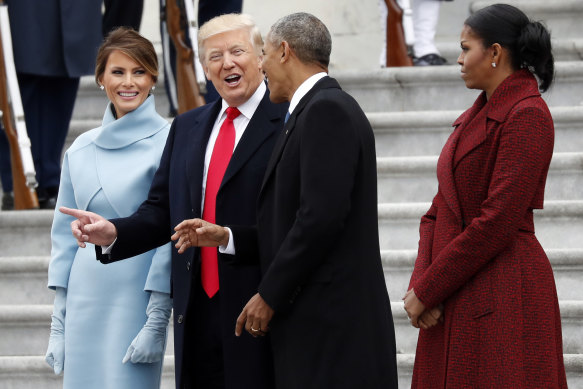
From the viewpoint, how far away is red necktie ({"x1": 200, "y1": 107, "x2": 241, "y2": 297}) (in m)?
3.03

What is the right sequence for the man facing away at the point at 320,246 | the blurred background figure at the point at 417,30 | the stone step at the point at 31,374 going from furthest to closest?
the blurred background figure at the point at 417,30 < the stone step at the point at 31,374 < the man facing away at the point at 320,246

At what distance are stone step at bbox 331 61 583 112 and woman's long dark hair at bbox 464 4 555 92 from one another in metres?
2.56

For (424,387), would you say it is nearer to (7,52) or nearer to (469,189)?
(469,189)

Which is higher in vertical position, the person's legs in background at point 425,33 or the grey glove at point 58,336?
the person's legs in background at point 425,33

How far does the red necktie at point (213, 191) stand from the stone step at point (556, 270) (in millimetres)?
1421

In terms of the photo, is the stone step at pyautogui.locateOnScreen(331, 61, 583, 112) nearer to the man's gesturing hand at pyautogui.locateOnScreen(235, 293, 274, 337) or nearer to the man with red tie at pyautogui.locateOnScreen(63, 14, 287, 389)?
the man with red tie at pyautogui.locateOnScreen(63, 14, 287, 389)

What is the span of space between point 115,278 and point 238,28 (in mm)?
818

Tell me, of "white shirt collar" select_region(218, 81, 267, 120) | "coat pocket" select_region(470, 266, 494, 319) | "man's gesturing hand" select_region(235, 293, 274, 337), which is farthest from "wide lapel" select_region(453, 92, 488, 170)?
"man's gesturing hand" select_region(235, 293, 274, 337)

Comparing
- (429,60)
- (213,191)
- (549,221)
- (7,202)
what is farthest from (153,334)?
(429,60)

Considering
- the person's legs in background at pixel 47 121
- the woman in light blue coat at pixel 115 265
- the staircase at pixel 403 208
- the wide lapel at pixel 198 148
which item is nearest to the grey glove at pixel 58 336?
the woman in light blue coat at pixel 115 265

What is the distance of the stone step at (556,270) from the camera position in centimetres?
428

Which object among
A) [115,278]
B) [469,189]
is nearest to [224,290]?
[115,278]

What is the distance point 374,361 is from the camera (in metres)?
2.70

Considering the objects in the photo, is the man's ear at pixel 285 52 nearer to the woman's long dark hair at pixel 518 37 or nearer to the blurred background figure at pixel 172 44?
the woman's long dark hair at pixel 518 37
